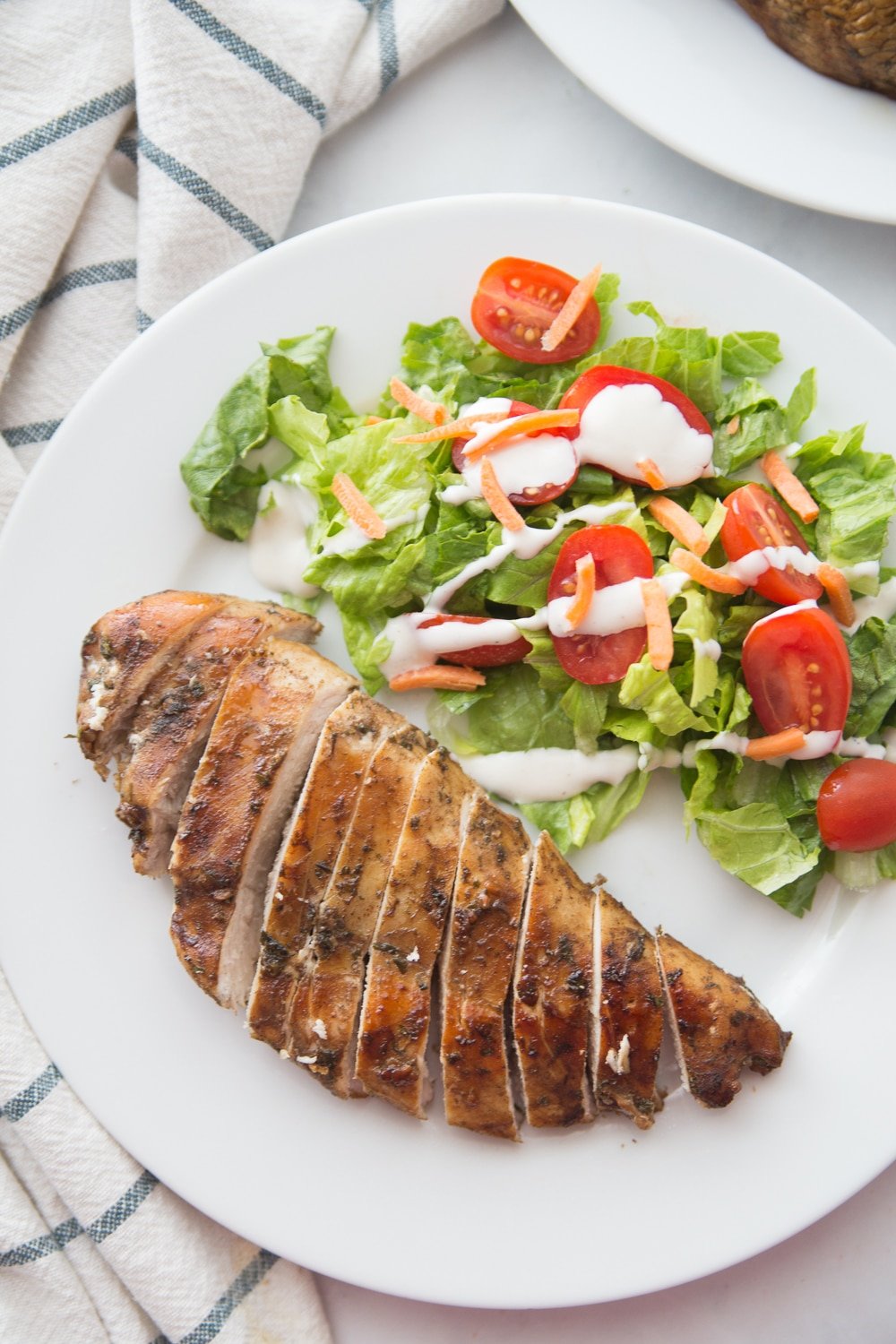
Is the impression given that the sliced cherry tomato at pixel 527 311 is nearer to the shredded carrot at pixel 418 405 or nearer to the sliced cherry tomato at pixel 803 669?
the shredded carrot at pixel 418 405

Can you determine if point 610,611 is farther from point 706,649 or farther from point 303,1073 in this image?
point 303,1073

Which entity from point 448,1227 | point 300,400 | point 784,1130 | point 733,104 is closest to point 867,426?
point 733,104

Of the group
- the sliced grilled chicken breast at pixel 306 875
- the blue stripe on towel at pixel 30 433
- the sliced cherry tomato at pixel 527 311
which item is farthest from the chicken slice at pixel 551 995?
the blue stripe on towel at pixel 30 433

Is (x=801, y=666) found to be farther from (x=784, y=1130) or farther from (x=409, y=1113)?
(x=409, y=1113)

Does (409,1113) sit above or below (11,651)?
below

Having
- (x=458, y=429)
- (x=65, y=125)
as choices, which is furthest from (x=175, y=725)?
(x=65, y=125)

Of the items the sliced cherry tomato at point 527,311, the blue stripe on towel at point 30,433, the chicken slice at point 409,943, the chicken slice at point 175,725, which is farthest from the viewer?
the blue stripe on towel at point 30,433

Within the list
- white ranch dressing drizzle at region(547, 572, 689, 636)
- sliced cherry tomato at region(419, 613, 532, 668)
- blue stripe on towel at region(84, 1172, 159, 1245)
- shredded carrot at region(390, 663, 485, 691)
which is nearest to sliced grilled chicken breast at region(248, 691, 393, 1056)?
shredded carrot at region(390, 663, 485, 691)
